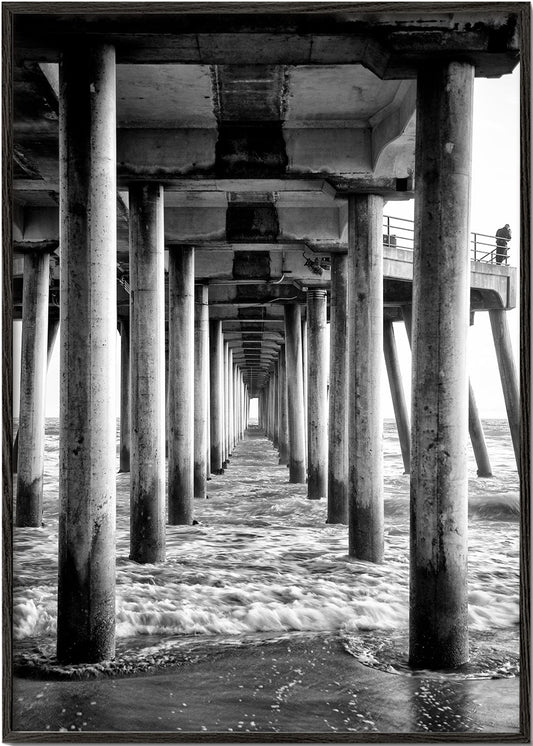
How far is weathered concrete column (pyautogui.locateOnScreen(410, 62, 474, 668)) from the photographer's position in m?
4.94

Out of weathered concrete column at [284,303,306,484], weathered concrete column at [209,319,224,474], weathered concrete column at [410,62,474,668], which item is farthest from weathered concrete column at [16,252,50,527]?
weathered concrete column at [209,319,224,474]

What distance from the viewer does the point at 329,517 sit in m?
11.9

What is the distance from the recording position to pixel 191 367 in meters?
11.6

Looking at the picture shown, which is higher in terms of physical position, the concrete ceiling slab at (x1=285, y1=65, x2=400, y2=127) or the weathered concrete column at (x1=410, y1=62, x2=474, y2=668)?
the concrete ceiling slab at (x1=285, y1=65, x2=400, y2=127)

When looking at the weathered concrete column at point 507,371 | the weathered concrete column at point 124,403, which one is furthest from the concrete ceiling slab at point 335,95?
the weathered concrete column at point 124,403

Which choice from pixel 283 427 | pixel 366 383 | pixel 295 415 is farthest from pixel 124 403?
pixel 366 383

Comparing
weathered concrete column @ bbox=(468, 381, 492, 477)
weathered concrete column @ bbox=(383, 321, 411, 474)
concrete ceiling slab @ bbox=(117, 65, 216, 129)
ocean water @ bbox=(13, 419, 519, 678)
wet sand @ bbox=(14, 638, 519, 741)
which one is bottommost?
ocean water @ bbox=(13, 419, 519, 678)

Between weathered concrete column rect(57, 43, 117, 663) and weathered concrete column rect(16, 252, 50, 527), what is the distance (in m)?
6.14

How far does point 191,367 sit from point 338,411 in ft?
7.77

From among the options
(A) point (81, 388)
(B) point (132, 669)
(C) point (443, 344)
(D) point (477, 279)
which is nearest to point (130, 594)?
(B) point (132, 669)

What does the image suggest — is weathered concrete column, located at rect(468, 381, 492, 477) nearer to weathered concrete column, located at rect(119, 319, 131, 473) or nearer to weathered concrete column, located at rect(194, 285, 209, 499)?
weathered concrete column, located at rect(194, 285, 209, 499)

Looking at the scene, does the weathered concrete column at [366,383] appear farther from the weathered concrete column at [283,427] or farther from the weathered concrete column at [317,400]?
the weathered concrete column at [283,427]

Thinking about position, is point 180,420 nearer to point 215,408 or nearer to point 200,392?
point 200,392

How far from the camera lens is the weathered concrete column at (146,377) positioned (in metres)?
8.44
